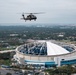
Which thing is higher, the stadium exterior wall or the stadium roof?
the stadium roof

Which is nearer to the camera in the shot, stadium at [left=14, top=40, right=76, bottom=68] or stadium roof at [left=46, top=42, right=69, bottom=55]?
stadium at [left=14, top=40, right=76, bottom=68]

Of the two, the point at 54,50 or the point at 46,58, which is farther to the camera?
the point at 54,50

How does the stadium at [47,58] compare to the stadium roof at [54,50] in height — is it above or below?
below

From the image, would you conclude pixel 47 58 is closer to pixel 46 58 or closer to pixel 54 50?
pixel 46 58

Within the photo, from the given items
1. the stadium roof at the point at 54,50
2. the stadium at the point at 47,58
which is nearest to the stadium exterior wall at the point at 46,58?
the stadium at the point at 47,58

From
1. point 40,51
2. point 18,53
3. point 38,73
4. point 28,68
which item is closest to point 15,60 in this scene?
point 18,53

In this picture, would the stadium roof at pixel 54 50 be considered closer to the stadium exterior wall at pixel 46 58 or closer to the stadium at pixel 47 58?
the stadium at pixel 47 58

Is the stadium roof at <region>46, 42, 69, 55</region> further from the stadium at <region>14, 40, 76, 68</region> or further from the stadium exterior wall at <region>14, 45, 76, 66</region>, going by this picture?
the stadium exterior wall at <region>14, 45, 76, 66</region>

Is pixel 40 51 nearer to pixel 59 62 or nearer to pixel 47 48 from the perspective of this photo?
pixel 47 48

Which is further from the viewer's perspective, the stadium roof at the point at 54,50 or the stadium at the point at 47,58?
the stadium roof at the point at 54,50

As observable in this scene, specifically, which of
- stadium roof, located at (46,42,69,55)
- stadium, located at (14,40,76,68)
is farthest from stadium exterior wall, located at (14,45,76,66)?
stadium roof, located at (46,42,69,55)

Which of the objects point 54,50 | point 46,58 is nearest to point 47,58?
point 46,58
